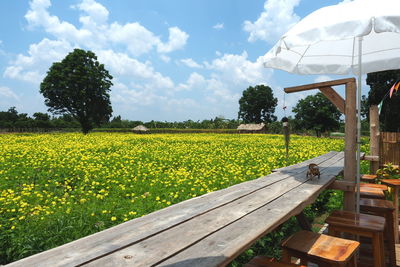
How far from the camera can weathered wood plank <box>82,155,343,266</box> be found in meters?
1.39

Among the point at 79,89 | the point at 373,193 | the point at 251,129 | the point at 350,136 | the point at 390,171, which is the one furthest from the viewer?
the point at 251,129

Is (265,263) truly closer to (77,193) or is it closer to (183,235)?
(183,235)

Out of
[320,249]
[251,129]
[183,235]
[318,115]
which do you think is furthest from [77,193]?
[318,115]

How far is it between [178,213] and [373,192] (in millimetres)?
3104

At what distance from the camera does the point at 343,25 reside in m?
2.48

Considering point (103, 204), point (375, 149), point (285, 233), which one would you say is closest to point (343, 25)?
point (285, 233)

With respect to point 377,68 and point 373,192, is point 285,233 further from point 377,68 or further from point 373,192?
point 377,68

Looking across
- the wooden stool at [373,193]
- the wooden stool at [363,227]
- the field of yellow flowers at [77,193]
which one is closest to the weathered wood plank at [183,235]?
the wooden stool at [363,227]

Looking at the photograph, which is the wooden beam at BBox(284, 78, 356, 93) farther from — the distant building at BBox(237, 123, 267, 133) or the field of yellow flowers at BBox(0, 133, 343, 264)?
the distant building at BBox(237, 123, 267, 133)

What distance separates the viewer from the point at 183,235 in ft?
5.56

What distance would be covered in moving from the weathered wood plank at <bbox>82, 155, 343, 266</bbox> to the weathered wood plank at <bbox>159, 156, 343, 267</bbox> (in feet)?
0.16

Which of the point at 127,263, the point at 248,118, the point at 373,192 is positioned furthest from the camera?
the point at 248,118

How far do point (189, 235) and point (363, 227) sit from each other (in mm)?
1763

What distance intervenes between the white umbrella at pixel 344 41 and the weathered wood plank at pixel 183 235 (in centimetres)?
150
